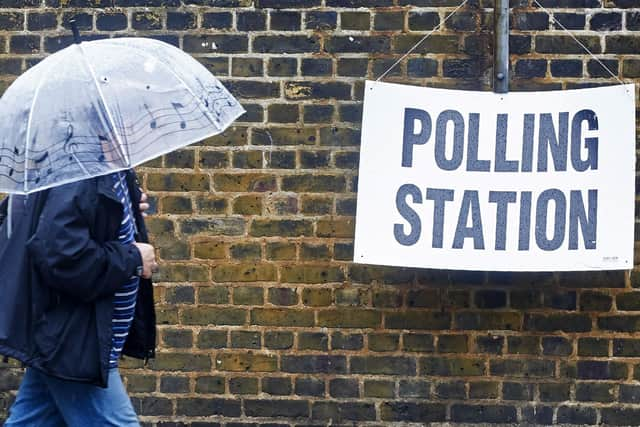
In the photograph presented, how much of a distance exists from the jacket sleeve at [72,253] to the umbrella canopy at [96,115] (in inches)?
6.4

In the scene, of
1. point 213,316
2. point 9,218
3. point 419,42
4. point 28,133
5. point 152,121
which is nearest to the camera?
point 28,133

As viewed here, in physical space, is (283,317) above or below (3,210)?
below

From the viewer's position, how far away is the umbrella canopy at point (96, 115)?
3441 millimetres

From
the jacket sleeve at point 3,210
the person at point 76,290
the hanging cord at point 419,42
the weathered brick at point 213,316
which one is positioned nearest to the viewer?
the person at point 76,290

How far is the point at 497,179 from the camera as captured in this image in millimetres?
4727

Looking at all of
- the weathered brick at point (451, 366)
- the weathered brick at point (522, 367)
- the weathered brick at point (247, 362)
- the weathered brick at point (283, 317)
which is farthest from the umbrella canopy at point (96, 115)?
the weathered brick at point (522, 367)

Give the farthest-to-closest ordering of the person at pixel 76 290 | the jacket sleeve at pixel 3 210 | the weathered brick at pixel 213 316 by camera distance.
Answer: the weathered brick at pixel 213 316 → the jacket sleeve at pixel 3 210 → the person at pixel 76 290


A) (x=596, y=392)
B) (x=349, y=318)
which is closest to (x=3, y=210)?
(x=349, y=318)

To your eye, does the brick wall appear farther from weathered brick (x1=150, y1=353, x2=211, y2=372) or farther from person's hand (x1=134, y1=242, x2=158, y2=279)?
person's hand (x1=134, y1=242, x2=158, y2=279)

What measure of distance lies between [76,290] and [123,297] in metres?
0.21

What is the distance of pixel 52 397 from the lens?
3.85 m

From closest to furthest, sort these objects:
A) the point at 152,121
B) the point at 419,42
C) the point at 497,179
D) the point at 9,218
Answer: the point at 152,121
the point at 9,218
the point at 497,179
the point at 419,42

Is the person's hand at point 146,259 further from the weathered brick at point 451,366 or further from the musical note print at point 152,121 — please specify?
the weathered brick at point 451,366

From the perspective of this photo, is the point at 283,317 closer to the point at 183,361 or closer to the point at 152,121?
the point at 183,361
